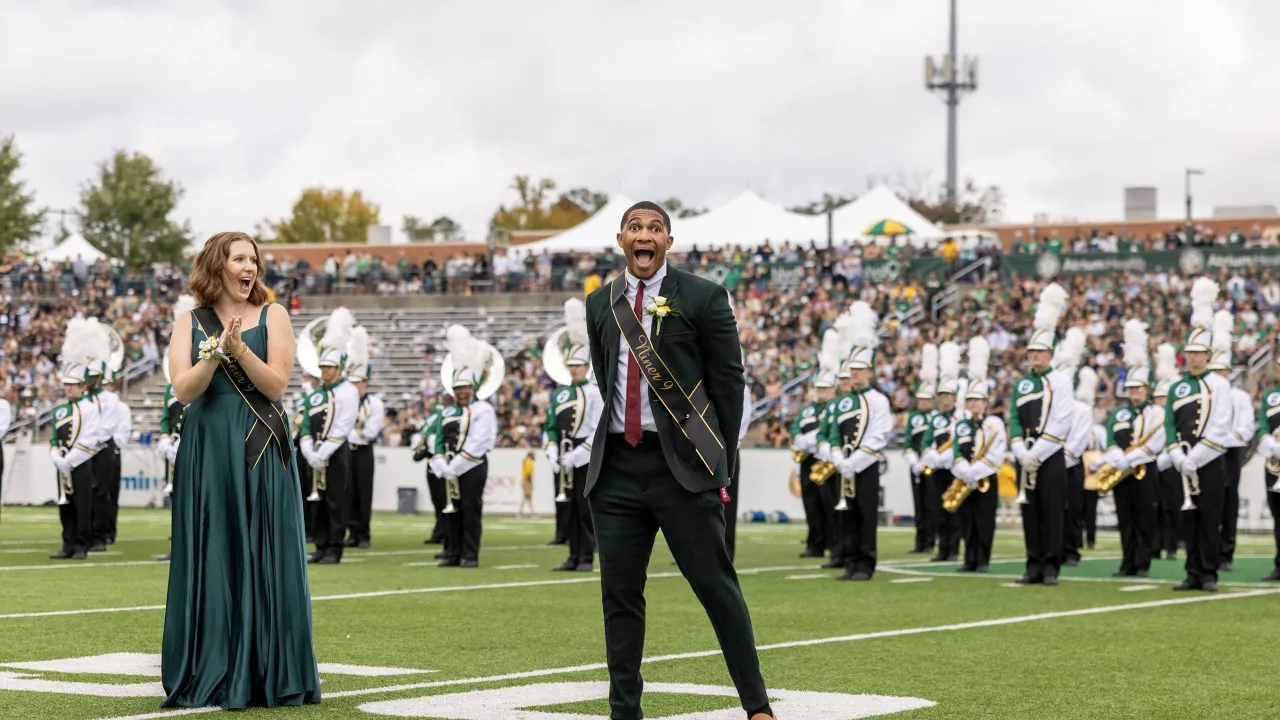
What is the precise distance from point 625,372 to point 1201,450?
8.81 meters

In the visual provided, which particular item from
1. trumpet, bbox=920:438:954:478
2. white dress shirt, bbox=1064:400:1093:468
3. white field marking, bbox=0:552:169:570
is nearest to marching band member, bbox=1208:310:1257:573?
white dress shirt, bbox=1064:400:1093:468

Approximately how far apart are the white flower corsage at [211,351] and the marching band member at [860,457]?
9.19 m

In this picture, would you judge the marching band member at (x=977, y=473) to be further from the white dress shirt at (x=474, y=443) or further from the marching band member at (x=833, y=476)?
the white dress shirt at (x=474, y=443)

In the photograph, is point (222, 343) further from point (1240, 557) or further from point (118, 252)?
point (118, 252)

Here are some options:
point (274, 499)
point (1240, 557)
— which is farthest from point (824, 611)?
point (1240, 557)

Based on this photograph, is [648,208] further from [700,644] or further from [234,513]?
[700,644]

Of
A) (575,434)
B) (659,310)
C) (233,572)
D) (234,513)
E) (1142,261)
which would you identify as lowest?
(233,572)

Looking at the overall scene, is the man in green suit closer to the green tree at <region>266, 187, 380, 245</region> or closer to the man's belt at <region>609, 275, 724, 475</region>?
the man's belt at <region>609, 275, 724, 475</region>

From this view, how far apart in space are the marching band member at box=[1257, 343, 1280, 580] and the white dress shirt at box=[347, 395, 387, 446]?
885cm

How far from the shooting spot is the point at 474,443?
1723 centimetres

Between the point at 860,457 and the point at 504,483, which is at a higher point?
the point at 860,457

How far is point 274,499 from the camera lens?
7273mm

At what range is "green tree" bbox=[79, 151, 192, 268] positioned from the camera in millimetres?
63719

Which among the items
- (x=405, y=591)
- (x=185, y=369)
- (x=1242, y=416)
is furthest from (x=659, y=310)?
(x=1242, y=416)
